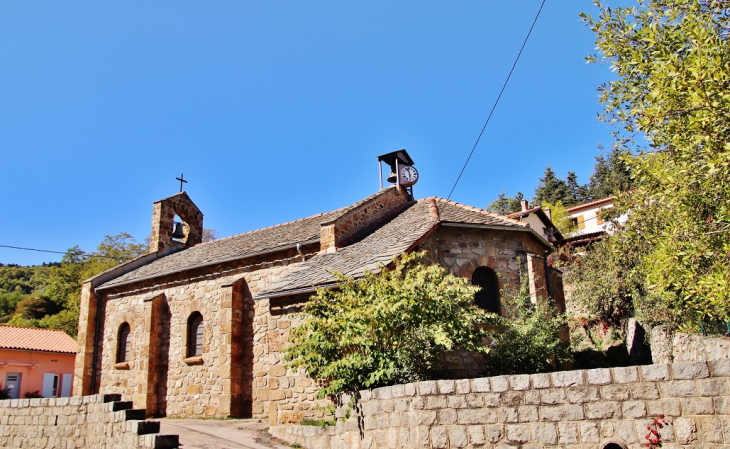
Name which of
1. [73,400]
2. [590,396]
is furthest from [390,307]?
[73,400]

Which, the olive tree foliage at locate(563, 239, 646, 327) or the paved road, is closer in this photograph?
the paved road

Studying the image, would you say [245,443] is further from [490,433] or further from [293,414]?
[490,433]

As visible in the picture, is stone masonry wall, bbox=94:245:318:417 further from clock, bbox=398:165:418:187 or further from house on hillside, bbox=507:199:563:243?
house on hillside, bbox=507:199:563:243

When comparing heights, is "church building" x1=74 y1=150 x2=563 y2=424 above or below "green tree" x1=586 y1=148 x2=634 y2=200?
below

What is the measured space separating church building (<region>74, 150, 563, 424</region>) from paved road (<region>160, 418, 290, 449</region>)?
63cm

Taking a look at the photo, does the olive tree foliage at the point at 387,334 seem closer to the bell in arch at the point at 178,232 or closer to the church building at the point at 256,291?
the church building at the point at 256,291

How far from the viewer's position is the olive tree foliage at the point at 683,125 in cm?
705

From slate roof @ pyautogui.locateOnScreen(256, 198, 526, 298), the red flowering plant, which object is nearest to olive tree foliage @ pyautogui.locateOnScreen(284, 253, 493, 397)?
slate roof @ pyautogui.locateOnScreen(256, 198, 526, 298)

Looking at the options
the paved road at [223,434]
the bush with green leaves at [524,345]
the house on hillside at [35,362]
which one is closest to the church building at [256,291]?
the paved road at [223,434]

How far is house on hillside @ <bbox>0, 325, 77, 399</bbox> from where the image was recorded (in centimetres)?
2717

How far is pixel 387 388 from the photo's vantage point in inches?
313

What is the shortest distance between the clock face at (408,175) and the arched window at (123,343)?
40.3 feet

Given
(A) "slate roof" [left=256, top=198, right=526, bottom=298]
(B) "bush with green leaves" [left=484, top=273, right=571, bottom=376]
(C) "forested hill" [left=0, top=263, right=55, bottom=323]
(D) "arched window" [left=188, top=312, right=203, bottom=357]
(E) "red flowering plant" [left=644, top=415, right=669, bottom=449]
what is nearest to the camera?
(E) "red flowering plant" [left=644, top=415, right=669, bottom=449]

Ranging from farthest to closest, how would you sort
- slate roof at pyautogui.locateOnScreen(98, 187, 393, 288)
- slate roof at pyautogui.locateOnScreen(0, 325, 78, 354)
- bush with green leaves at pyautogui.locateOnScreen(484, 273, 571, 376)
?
slate roof at pyautogui.locateOnScreen(0, 325, 78, 354), slate roof at pyautogui.locateOnScreen(98, 187, 393, 288), bush with green leaves at pyautogui.locateOnScreen(484, 273, 571, 376)
